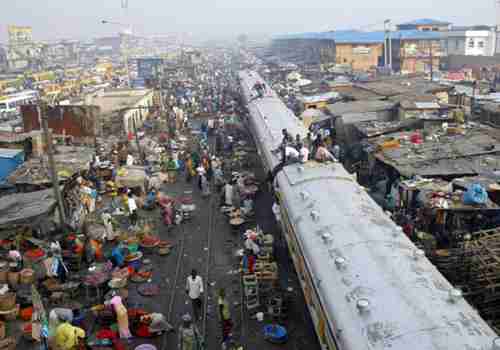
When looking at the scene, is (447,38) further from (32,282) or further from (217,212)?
(32,282)

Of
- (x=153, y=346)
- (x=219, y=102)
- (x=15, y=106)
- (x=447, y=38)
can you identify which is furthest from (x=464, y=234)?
(x=447, y=38)

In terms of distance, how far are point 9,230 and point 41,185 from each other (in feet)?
11.2

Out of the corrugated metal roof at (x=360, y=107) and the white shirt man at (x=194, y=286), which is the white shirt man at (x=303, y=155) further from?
the corrugated metal roof at (x=360, y=107)

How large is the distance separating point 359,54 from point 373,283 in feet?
178

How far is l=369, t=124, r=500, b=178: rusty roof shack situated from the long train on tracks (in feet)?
17.4

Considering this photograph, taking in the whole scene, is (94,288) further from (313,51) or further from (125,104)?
(313,51)

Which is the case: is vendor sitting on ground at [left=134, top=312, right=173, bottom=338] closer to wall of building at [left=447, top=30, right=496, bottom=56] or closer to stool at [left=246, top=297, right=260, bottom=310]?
stool at [left=246, top=297, right=260, bottom=310]

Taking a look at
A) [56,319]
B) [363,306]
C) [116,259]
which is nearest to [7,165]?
[116,259]

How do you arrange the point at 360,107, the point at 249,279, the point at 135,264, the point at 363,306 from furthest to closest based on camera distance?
the point at 360,107 → the point at 135,264 → the point at 249,279 → the point at 363,306

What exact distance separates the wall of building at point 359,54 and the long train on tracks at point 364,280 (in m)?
48.6

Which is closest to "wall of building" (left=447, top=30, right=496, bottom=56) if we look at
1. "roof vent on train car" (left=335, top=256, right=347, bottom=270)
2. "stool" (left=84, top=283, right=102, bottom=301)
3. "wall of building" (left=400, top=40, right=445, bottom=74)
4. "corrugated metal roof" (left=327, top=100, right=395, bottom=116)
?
"wall of building" (left=400, top=40, right=445, bottom=74)

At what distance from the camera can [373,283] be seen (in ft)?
21.3

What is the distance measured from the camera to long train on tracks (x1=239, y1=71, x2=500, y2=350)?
17.7 feet

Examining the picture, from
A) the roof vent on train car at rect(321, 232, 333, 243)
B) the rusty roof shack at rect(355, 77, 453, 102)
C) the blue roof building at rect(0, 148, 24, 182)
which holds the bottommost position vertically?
the blue roof building at rect(0, 148, 24, 182)
